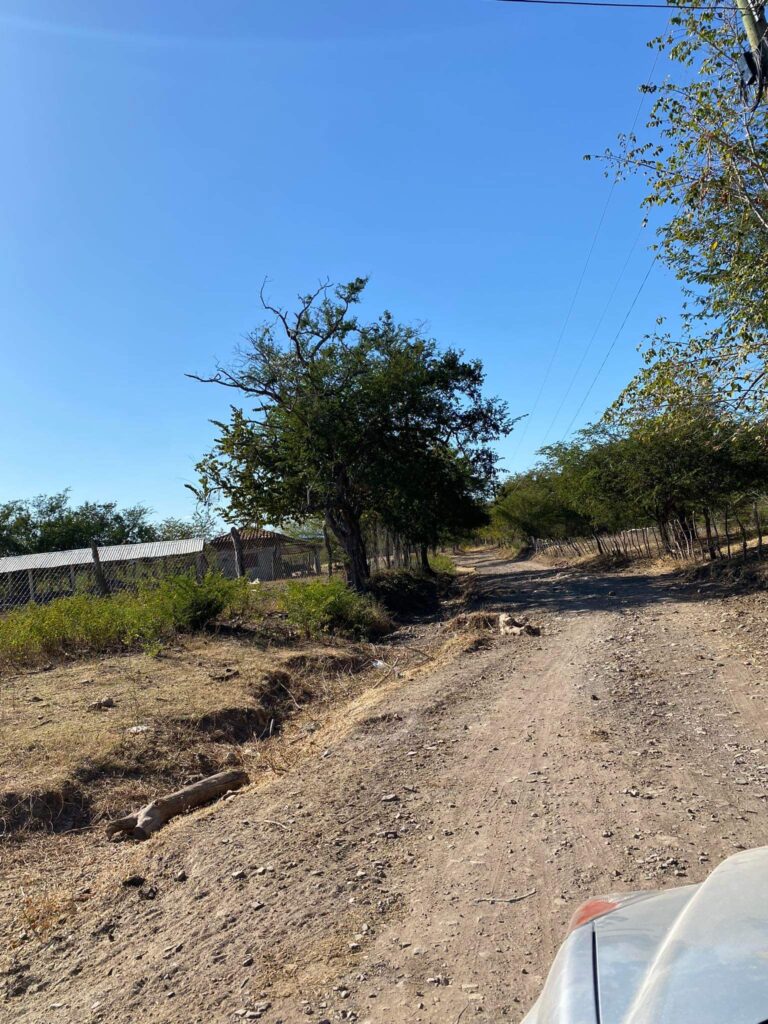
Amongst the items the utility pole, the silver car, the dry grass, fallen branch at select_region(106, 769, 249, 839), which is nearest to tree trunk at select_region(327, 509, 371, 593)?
the dry grass

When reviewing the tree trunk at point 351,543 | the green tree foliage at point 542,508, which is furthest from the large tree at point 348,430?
the green tree foliage at point 542,508

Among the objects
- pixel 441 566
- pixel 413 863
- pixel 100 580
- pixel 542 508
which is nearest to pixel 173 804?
pixel 413 863

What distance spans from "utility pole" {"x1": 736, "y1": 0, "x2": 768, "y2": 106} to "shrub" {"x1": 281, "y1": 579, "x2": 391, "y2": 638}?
404 inches

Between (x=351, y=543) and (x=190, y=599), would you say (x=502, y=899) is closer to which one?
(x=190, y=599)

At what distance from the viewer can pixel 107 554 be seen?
25.7 meters

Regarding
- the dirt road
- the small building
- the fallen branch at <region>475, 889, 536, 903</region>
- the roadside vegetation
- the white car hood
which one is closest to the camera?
the white car hood

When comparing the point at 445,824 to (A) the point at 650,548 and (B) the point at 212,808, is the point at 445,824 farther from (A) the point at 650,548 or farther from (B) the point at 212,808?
(A) the point at 650,548

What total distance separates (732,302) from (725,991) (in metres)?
9.42

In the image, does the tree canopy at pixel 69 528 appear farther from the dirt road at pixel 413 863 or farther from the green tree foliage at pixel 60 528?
the dirt road at pixel 413 863

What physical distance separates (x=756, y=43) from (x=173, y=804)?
29.3 ft

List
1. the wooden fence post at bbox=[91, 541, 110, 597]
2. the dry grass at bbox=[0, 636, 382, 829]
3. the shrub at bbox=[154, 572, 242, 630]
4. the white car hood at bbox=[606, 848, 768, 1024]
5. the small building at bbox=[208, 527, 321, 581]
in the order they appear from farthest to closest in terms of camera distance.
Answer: the small building at bbox=[208, 527, 321, 581]
the wooden fence post at bbox=[91, 541, 110, 597]
the shrub at bbox=[154, 572, 242, 630]
the dry grass at bbox=[0, 636, 382, 829]
the white car hood at bbox=[606, 848, 768, 1024]

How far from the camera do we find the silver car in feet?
4.50

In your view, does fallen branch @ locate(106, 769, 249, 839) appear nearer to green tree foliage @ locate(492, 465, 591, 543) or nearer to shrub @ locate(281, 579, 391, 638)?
shrub @ locate(281, 579, 391, 638)

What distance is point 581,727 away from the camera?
6.12m
